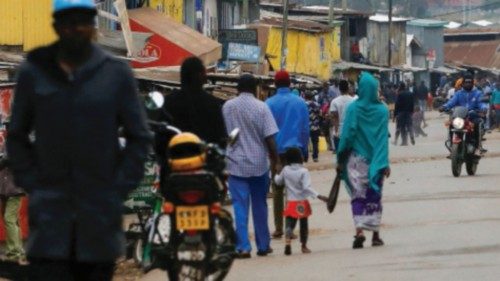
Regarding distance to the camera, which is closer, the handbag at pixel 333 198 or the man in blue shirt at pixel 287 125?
the handbag at pixel 333 198

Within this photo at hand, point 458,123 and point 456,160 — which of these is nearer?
point 456,160

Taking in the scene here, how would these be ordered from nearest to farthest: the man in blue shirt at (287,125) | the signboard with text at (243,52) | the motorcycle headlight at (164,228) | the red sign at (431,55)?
→ the motorcycle headlight at (164,228), the man in blue shirt at (287,125), the signboard with text at (243,52), the red sign at (431,55)

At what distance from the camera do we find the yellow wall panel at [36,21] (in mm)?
28375

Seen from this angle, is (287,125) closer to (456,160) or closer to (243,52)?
(456,160)

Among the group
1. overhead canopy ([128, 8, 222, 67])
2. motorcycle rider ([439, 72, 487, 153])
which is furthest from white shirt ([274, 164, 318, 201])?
overhead canopy ([128, 8, 222, 67])

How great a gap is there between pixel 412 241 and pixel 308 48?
51.8 meters

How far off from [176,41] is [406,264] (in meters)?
22.3

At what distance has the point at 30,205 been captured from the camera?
23.5 feet

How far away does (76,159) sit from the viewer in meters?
7.10

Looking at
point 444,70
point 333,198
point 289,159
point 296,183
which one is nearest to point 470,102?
point 333,198

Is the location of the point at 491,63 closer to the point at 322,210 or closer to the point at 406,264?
the point at 322,210

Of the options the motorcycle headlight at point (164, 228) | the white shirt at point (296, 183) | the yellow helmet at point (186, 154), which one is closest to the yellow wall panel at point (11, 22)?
the white shirt at point (296, 183)

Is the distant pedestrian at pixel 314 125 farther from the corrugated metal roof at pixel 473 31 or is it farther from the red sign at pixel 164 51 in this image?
the corrugated metal roof at pixel 473 31

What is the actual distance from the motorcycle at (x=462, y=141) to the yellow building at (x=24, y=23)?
7.00m
